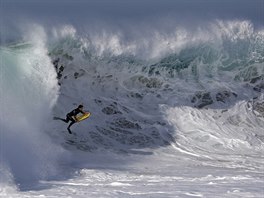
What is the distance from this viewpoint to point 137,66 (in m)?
16.8

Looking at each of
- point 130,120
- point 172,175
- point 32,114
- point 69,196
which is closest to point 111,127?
point 130,120

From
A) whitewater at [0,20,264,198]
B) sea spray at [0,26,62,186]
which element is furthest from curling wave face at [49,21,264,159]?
sea spray at [0,26,62,186]

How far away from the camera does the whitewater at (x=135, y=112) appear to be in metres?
10.8

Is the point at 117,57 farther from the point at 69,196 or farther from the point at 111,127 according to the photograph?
the point at 69,196

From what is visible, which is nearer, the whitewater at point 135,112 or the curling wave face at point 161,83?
the whitewater at point 135,112

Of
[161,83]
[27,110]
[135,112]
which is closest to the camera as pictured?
[27,110]

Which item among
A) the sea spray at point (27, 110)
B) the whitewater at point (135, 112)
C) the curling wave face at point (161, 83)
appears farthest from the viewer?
the curling wave face at point (161, 83)

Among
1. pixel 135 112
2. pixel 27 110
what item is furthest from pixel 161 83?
pixel 27 110

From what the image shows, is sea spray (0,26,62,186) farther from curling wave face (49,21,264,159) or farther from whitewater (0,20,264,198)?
curling wave face (49,21,264,159)

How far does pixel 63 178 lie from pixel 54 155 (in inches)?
67.0

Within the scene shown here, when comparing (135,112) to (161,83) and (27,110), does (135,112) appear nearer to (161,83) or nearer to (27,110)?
(161,83)

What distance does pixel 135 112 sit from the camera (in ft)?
50.4

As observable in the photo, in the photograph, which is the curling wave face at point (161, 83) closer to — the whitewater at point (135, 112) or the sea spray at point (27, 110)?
the whitewater at point (135, 112)

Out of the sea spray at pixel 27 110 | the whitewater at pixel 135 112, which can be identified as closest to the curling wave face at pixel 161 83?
the whitewater at pixel 135 112
